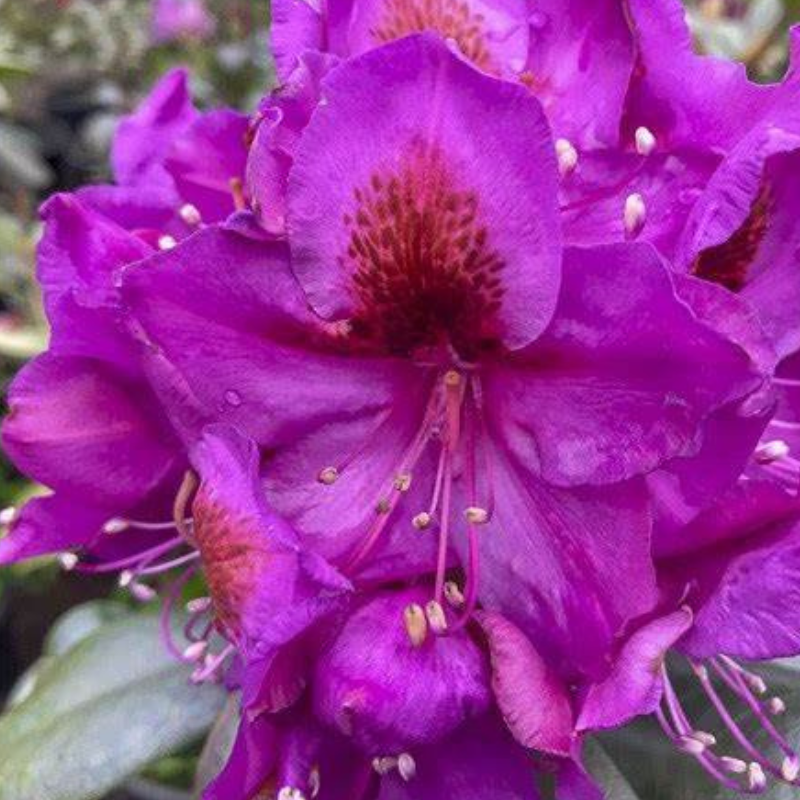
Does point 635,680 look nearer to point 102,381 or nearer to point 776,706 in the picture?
point 776,706

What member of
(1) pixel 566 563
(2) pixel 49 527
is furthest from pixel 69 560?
(1) pixel 566 563

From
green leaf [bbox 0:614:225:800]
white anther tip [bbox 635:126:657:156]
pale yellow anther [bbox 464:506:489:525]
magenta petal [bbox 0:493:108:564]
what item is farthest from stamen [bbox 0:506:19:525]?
white anther tip [bbox 635:126:657:156]

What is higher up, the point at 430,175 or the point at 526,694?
the point at 430,175

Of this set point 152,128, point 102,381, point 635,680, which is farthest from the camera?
point 152,128

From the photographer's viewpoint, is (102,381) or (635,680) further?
(102,381)

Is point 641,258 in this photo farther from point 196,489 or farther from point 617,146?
point 196,489

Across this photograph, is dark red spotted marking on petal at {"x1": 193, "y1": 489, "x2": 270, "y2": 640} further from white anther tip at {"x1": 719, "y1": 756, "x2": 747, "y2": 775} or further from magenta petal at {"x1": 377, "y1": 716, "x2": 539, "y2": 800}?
white anther tip at {"x1": 719, "y1": 756, "x2": 747, "y2": 775}
